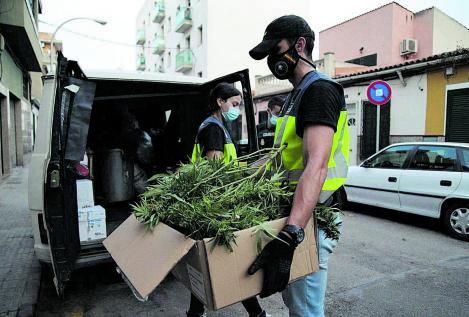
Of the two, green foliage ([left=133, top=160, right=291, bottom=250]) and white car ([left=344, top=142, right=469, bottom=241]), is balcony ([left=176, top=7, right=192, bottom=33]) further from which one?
green foliage ([left=133, top=160, right=291, bottom=250])

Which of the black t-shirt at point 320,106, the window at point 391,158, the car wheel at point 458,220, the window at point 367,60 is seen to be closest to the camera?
the black t-shirt at point 320,106

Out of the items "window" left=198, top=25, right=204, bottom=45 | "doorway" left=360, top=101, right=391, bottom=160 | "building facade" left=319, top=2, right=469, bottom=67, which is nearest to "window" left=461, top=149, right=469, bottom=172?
"doorway" left=360, top=101, right=391, bottom=160

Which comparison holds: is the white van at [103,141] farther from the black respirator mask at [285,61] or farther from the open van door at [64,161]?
the black respirator mask at [285,61]

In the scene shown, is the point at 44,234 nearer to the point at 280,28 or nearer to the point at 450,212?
the point at 280,28

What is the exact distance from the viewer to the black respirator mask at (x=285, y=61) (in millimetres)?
1918

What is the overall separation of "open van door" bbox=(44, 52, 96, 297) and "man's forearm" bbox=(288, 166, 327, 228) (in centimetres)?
207

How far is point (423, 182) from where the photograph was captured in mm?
6246

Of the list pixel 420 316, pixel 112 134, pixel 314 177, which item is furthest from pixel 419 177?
pixel 314 177

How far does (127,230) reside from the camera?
74.9 inches

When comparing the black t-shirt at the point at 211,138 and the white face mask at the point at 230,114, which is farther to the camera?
the white face mask at the point at 230,114

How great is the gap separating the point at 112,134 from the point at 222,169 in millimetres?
4260

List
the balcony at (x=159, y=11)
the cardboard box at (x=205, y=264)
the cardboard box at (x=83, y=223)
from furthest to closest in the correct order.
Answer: the balcony at (x=159, y=11), the cardboard box at (x=83, y=223), the cardboard box at (x=205, y=264)

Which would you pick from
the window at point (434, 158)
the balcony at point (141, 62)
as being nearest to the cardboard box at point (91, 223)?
the window at point (434, 158)

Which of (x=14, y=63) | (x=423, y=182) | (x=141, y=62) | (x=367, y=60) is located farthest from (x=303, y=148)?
(x=141, y=62)
